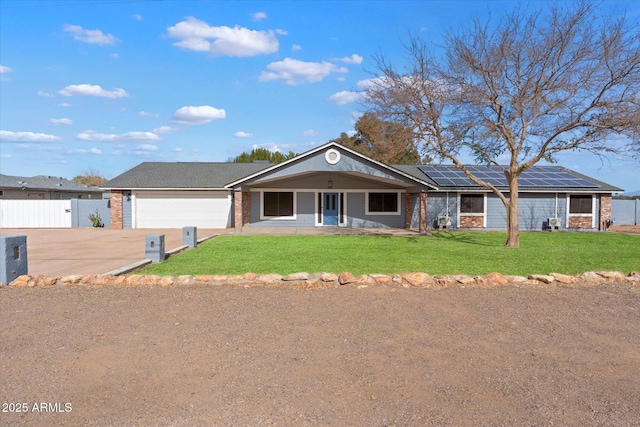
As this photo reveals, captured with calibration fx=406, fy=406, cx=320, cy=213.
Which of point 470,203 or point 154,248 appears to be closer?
point 154,248

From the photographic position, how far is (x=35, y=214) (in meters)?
23.8

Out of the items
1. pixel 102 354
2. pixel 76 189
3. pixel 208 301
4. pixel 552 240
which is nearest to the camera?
pixel 102 354

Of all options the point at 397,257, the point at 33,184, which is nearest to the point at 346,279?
the point at 397,257

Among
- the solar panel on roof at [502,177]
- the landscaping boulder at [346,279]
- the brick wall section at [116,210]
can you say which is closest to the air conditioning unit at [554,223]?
the solar panel on roof at [502,177]

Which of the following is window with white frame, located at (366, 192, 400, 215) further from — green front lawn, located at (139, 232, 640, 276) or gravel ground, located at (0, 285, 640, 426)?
gravel ground, located at (0, 285, 640, 426)

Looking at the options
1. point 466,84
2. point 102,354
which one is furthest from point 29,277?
point 466,84

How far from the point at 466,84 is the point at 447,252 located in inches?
233

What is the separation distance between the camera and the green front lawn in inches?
375

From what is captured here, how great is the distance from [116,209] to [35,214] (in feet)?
18.0

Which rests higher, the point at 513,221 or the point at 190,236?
the point at 513,221

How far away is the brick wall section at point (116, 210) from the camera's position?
2262 cm

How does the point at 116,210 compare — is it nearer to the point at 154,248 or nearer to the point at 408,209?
the point at 154,248

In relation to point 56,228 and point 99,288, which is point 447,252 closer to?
point 99,288

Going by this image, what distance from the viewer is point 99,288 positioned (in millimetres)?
7445
